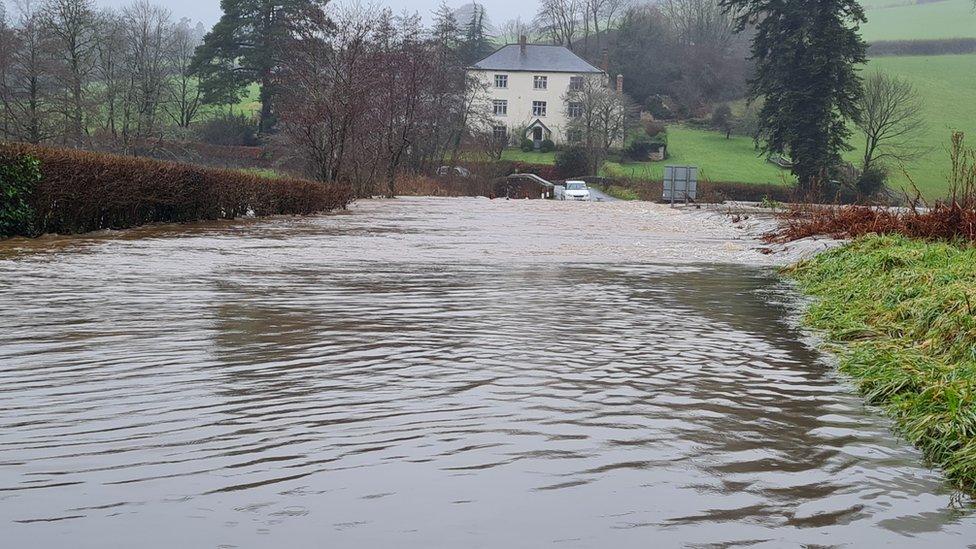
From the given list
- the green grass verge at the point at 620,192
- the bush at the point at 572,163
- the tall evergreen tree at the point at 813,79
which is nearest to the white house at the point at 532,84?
the bush at the point at 572,163

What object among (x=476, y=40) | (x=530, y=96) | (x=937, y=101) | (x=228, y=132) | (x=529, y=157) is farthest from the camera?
(x=476, y=40)

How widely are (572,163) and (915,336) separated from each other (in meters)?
74.8

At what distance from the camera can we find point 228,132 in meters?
79.8

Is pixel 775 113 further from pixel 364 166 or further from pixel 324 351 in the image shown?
pixel 324 351

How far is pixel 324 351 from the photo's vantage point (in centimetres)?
682

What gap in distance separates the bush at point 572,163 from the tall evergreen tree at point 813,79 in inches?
1010

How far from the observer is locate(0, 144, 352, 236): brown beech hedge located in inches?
677

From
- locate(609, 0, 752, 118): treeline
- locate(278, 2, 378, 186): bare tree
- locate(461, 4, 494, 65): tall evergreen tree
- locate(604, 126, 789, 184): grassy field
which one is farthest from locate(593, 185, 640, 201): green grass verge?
locate(461, 4, 494, 65): tall evergreen tree

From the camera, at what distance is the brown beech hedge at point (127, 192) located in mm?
17188

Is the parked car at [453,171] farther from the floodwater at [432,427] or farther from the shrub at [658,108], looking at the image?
the floodwater at [432,427]

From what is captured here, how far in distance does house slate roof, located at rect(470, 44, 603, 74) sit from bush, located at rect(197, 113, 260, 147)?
32666 mm

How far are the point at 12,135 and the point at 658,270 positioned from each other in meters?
40.2

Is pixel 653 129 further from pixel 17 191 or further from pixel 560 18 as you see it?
pixel 17 191

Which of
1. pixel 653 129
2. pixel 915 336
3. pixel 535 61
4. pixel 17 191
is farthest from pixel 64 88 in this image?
pixel 535 61
